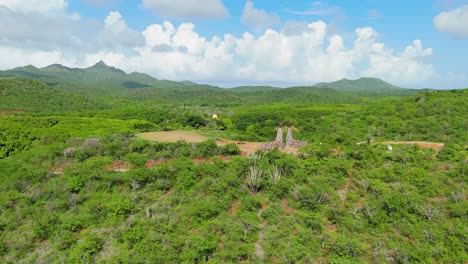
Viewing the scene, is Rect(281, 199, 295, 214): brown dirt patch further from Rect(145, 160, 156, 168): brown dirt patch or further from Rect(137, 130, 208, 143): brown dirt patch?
Rect(137, 130, 208, 143): brown dirt patch

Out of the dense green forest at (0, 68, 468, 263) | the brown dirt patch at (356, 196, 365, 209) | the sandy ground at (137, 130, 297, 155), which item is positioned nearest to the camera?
the dense green forest at (0, 68, 468, 263)

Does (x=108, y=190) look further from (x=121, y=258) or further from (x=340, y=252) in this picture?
(x=340, y=252)

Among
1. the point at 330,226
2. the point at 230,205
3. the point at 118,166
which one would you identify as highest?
the point at 118,166

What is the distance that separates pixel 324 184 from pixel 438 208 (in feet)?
19.2

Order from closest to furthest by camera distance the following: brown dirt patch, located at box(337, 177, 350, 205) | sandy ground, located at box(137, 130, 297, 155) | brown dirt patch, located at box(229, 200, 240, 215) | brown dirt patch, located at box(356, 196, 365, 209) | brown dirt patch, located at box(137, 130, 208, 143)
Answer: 1. brown dirt patch, located at box(229, 200, 240, 215)
2. brown dirt patch, located at box(356, 196, 365, 209)
3. brown dirt patch, located at box(337, 177, 350, 205)
4. sandy ground, located at box(137, 130, 297, 155)
5. brown dirt patch, located at box(137, 130, 208, 143)

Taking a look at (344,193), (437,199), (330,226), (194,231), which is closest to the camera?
(194,231)

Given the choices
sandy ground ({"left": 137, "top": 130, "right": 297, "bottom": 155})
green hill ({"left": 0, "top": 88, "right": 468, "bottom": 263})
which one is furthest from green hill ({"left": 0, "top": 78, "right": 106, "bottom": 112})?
green hill ({"left": 0, "top": 88, "right": 468, "bottom": 263})

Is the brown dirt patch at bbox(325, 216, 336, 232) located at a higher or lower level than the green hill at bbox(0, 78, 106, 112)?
lower

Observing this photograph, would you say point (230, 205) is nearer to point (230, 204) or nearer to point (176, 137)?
point (230, 204)

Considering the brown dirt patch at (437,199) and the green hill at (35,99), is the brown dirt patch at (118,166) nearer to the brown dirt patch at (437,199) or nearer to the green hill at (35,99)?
the brown dirt patch at (437,199)

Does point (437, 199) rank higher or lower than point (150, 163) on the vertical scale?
lower

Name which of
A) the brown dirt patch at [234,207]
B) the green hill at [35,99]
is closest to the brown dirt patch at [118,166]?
the brown dirt patch at [234,207]

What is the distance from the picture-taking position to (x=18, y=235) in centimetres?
1470

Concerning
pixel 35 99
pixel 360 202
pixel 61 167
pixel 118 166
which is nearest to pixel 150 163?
pixel 118 166
